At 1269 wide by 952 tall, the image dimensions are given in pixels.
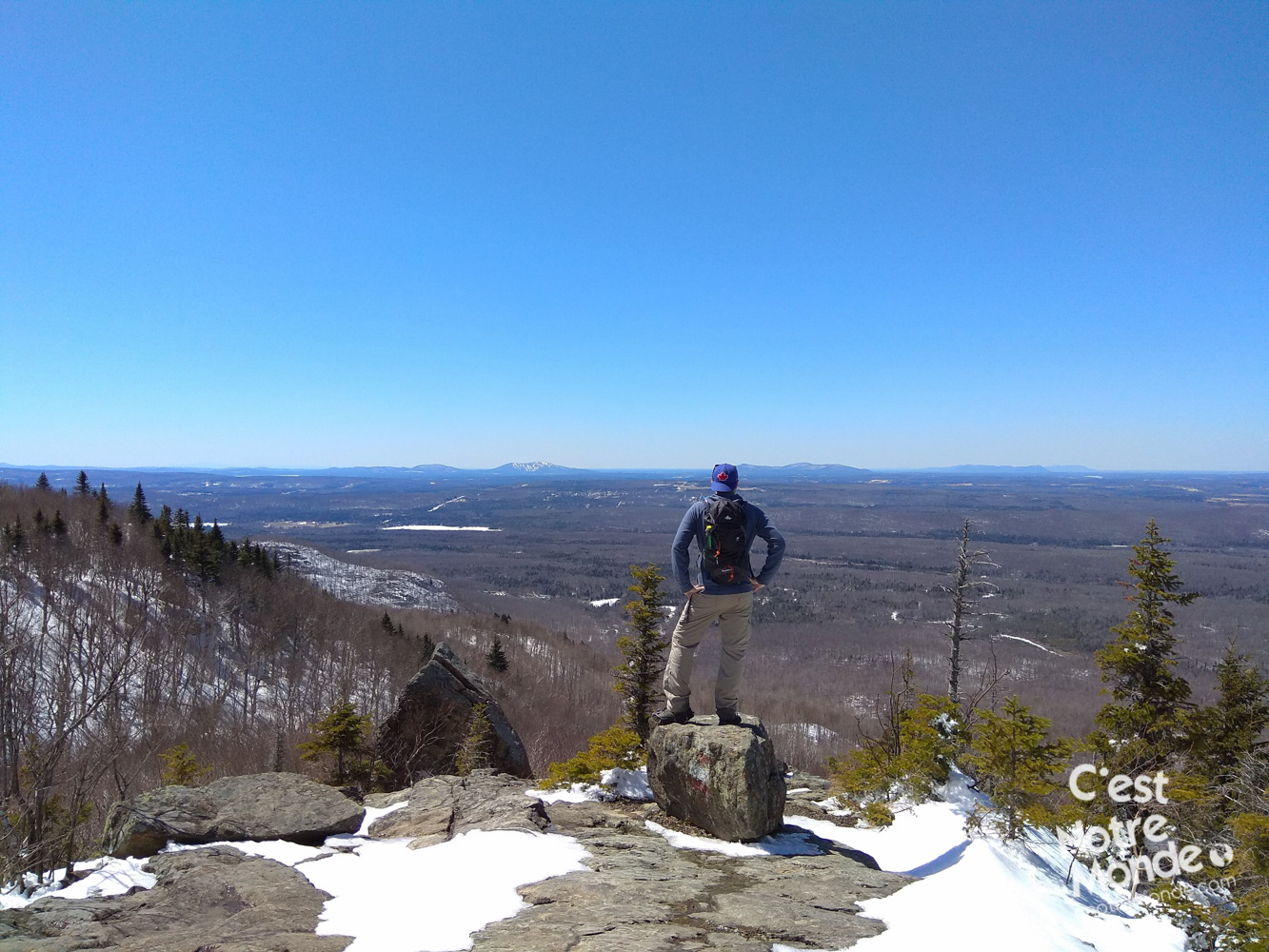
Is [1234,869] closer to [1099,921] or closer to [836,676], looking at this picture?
[1099,921]

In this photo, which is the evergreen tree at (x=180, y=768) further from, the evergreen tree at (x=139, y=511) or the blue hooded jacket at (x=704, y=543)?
the evergreen tree at (x=139, y=511)

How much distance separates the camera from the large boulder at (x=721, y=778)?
696 cm

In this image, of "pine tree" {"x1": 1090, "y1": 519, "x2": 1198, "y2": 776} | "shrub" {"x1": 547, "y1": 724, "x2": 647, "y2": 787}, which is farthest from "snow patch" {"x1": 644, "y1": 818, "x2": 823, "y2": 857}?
"pine tree" {"x1": 1090, "y1": 519, "x2": 1198, "y2": 776}

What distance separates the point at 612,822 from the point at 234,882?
3872mm

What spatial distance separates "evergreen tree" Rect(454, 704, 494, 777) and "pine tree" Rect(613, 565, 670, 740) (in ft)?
10.2

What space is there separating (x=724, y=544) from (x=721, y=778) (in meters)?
2.62

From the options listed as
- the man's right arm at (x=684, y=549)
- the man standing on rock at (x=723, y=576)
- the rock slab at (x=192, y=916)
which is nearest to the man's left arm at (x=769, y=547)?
the man standing on rock at (x=723, y=576)

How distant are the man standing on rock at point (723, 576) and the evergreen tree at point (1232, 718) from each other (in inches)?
551

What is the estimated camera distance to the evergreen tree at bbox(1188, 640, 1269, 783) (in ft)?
49.5

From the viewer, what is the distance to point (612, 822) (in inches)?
299

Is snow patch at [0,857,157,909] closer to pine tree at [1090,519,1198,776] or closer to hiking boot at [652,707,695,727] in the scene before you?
hiking boot at [652,707,695,727]

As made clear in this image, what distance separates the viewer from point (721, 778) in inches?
280

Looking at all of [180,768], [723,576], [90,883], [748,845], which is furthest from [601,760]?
[180,768]

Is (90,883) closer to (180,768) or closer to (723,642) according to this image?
(723,642)
